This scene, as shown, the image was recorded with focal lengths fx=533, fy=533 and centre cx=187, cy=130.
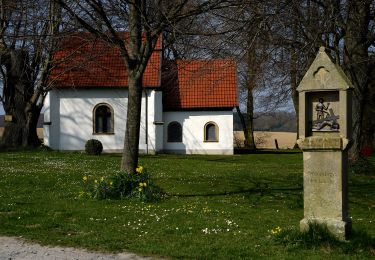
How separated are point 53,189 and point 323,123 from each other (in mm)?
9209

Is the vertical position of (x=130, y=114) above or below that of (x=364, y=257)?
above

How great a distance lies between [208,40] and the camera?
1419cm

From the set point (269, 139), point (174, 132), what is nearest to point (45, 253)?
point (174, 132)

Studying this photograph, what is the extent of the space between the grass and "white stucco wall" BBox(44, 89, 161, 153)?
16773mm

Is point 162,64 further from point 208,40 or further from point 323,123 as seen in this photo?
point 323,123

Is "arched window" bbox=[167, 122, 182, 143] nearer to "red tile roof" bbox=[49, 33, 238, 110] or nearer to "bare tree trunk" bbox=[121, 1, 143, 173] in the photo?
"red tile roof" bbox=[49, 33, 238, 110]

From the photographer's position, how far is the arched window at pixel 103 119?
118 feet

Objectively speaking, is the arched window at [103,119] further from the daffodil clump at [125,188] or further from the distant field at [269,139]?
the daffodil clump at [125,188]

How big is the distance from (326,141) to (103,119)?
29.1 meters

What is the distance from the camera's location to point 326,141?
26.1ft

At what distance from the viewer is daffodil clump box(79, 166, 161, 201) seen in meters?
12.7

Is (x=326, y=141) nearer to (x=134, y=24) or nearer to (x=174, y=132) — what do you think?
(x=134, y=24)

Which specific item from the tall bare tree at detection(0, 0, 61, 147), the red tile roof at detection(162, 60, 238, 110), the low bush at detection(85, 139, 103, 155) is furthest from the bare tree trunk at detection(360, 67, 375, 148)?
the tall bare tree at detection(0, 0, 61, 147)

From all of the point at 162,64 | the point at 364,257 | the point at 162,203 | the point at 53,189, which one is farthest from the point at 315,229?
the point at 162,64
